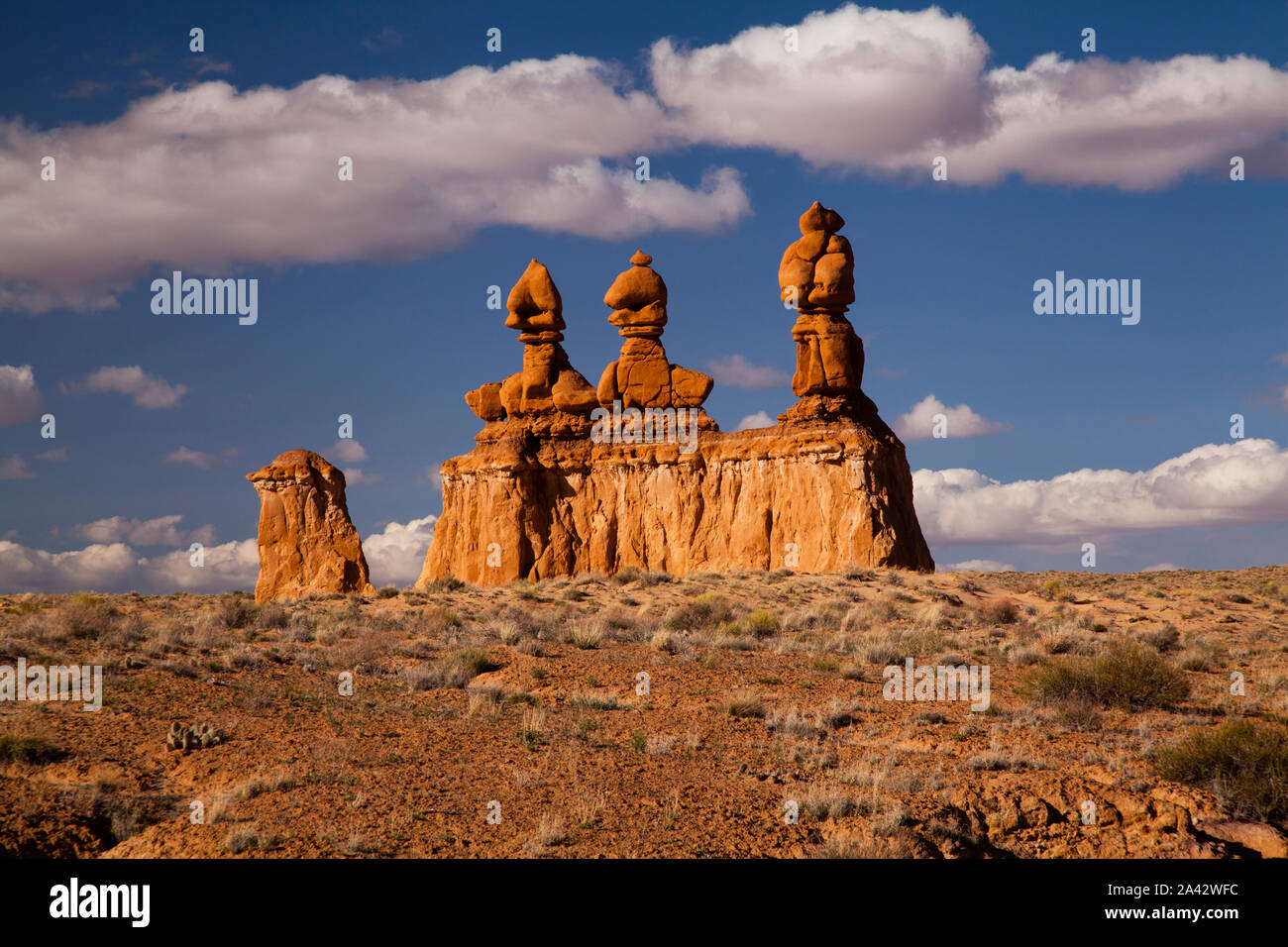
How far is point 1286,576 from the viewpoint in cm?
4662

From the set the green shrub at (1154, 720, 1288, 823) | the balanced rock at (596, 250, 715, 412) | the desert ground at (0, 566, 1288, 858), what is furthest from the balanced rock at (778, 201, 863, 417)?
the green shrub at (1154, 720, 1288, 823)

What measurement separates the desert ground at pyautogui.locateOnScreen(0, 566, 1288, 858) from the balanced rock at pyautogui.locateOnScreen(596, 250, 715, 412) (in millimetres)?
19125

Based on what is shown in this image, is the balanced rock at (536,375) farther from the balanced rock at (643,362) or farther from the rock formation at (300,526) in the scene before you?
the rock formation at (300,526)

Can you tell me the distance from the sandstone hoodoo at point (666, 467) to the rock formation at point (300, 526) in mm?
6208

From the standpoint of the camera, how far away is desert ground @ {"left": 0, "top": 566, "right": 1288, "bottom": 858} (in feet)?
32.3

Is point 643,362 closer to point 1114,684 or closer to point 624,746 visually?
point 1114,684

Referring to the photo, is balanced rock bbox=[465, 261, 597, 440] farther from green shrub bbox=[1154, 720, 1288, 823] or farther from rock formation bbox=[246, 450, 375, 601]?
green shrub bbox=[1154, 720, 1288, 823]

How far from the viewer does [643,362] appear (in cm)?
4125

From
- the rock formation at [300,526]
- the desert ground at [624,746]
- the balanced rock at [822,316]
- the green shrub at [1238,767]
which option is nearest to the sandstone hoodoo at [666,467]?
the balanced rock at [822,316]

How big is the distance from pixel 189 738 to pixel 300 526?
25.4m

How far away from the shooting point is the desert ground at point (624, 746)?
9.84 metres

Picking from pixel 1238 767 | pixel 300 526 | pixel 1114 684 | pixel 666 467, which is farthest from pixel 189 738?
pixel 666 467
